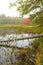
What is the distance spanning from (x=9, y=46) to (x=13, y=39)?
227 mm

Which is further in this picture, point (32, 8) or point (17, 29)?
point (17, 29)

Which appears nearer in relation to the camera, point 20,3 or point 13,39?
point 20,3

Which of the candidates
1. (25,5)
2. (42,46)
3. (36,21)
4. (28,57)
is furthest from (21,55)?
(25,5)

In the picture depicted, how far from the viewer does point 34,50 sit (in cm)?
491

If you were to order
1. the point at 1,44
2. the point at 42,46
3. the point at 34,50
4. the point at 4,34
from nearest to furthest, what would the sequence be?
the point at 42,46
the point at 34,50
the point at 1,44
the point at 4,34

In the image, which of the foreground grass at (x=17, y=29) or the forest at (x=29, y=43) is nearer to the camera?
the forest at (x=29, y=43)

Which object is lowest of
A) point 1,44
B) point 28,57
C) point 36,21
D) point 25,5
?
point 28,57

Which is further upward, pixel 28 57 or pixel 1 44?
pixel 1 44

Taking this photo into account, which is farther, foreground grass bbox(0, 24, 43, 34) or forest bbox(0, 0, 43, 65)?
foreground grass bbox(0, 24, 43, 34)

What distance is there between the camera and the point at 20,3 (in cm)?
474

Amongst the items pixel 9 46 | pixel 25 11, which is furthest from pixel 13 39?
pixel 25 11

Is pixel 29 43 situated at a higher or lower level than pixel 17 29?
lower

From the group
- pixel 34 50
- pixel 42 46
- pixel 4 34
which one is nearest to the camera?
pixel 42 46

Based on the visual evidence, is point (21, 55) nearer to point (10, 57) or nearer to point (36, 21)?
point (10, 57)
